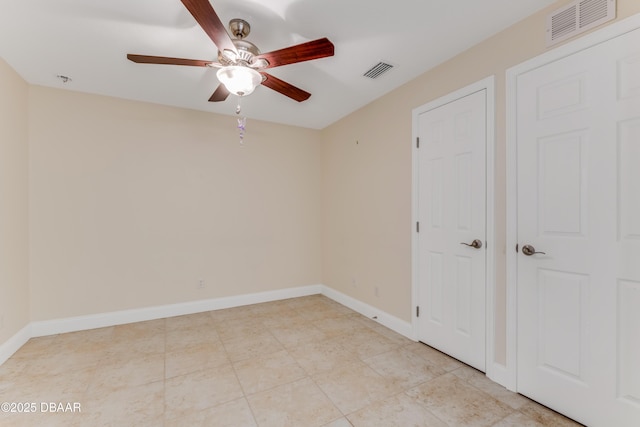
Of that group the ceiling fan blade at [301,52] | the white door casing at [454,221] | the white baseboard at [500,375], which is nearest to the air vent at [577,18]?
the white door casing at [454,221]

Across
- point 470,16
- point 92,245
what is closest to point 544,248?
point 470,16

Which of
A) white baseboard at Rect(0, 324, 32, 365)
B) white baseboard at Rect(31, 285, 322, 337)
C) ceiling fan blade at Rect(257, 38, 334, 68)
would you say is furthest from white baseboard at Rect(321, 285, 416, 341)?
white baseboard at Rect(0, 324, 32, 365)

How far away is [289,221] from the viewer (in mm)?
4359

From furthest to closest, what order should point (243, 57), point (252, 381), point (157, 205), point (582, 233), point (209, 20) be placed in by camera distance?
point (157, 205)
point (252, 381)
point (243, 57)
point (582, 233)
point (209, 20)

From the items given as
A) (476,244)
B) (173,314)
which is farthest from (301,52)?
(173,314)

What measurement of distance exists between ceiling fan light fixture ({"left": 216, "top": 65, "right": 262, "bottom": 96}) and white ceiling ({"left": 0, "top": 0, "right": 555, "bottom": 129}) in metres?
0.39

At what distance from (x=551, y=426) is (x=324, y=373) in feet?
4.83

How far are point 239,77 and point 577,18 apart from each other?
213cm

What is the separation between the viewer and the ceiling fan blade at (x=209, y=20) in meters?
1.39

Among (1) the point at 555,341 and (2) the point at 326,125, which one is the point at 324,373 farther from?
(2) the point at 326,125

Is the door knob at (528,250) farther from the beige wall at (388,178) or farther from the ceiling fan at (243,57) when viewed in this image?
the ceiling fan at (243,57)

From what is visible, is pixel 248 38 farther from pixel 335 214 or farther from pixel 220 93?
pixel 335 214

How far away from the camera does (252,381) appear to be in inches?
85.0

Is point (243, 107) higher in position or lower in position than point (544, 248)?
higher
